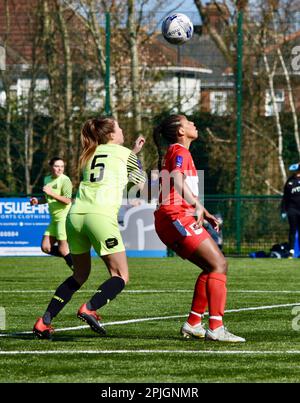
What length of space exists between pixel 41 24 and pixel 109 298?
2114cm

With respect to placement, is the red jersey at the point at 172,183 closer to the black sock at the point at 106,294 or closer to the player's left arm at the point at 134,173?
the player's left arm at the point at 134,173

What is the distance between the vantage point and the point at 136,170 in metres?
9.88

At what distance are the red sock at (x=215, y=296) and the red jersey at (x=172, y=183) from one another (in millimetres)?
628

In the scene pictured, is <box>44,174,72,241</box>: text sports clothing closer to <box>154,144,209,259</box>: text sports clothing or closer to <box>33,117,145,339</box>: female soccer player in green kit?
<box>33,117,145,339</box>: female soccer player in green kit

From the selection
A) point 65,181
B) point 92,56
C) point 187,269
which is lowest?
point 187,269

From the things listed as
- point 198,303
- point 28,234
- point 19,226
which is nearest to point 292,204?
point 28,234

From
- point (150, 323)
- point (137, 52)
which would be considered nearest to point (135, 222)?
point (137, 52)

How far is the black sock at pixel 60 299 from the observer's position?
988 cm

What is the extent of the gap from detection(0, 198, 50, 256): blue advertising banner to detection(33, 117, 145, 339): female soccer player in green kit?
15003 mm

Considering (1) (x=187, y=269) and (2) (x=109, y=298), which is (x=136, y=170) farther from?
(1) (x=187, y=269)

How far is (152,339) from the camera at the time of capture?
32.6ft

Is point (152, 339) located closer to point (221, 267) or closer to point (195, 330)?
point (195, 330)

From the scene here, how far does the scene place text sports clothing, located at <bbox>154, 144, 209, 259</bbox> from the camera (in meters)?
9.65

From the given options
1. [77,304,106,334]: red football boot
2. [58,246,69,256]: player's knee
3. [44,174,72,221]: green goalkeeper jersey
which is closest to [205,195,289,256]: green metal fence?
[44,174,72,221]: green goalkeeper jersey
